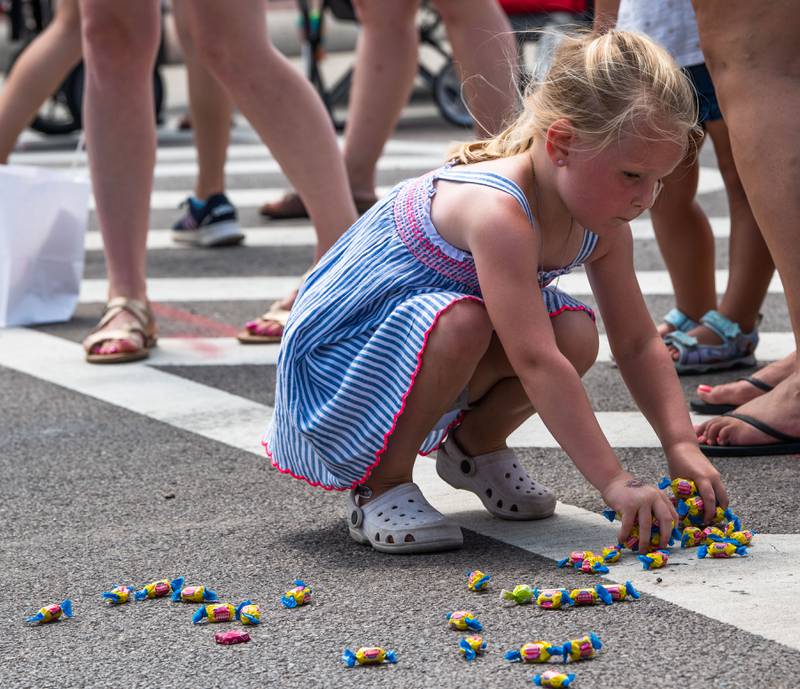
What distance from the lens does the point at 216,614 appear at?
7.36 feet

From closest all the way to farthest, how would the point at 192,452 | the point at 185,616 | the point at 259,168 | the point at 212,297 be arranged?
the point at 185,616 → the point at 192,452 → the point at 212,297 → the point at 259,168

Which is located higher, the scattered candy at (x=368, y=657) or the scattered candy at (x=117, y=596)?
the scattered candy at (x=368, y=657)

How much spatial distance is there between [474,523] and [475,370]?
0.29 meters

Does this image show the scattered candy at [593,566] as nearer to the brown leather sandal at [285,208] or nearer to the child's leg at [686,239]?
the child's leg at [686,239]

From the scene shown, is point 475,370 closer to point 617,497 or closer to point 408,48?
point 617,497

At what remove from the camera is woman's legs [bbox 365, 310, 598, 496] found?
2488 mm

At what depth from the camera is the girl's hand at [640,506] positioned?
2359 mm

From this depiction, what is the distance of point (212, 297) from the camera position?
498cm

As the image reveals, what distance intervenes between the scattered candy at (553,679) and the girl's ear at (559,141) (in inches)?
34.7

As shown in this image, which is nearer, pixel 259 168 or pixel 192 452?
pixel 192 452

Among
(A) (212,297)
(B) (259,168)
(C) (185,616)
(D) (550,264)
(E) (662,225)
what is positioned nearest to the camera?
(C) (185,616)

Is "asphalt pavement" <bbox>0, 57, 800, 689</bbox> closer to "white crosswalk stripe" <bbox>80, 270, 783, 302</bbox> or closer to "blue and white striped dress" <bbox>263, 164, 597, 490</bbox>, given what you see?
"blue and white striped dress" <bbox>263, 164, 597, 490</bbox>

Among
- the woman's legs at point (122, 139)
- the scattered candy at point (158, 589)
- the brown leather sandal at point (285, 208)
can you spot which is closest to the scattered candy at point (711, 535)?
the scattered candy at point (158, 589)

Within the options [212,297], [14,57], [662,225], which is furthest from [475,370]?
[14,57]
